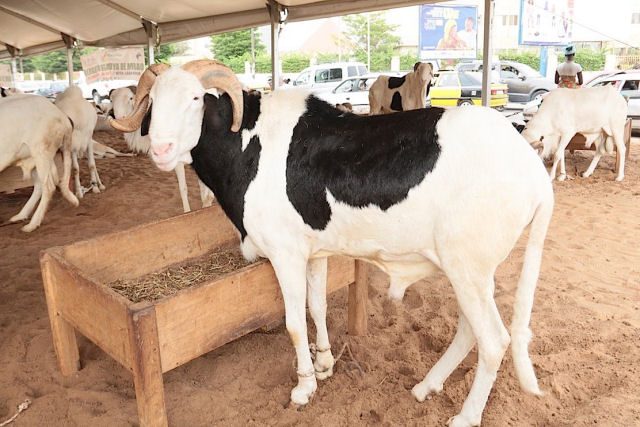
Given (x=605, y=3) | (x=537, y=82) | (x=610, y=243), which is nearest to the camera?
(x=610, y=243)

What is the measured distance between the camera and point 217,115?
8.79ft

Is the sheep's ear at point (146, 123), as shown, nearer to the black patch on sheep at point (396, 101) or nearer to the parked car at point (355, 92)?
the black patch on sheep at point (396, 101)

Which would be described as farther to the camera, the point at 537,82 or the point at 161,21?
the point at 537,82

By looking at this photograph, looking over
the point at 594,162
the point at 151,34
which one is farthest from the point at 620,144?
the point at 151,34

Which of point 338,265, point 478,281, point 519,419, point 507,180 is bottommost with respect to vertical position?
point 519,419

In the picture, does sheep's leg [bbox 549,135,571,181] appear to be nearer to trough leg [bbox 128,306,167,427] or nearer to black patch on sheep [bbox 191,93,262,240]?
black patch on sheep [bbox 191,93,262,240]

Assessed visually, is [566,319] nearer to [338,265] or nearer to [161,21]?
[338,265]

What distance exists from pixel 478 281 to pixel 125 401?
201cm

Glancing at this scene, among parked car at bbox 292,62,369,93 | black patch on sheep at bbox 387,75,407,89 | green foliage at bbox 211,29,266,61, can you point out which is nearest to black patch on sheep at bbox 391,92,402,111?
black patch on sheep at bbox 387,75,407,89

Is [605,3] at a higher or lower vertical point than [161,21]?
higher

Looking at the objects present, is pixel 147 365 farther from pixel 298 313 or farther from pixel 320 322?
pixel 320 322

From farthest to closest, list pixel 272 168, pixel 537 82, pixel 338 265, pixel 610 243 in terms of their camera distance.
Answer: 1. pixel 537 82
2. pixel 610 243
3. pixel 338 265
4. pixel 272 168

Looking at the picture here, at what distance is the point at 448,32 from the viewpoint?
25484 millimetres

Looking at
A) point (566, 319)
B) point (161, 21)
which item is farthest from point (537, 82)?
point (566, 319)
